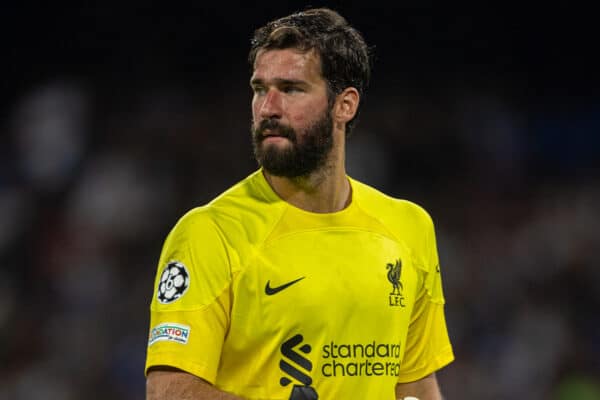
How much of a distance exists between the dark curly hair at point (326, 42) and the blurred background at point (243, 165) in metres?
5.05

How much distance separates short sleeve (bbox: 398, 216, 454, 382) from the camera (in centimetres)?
396

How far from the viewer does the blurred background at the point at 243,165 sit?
8.55m

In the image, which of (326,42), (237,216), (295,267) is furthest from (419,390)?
(326,42)

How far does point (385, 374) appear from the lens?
12.0 feet

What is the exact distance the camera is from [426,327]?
3.99 meters

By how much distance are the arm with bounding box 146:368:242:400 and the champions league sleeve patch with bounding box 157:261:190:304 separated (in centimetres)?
23

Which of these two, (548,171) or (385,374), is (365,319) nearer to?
(385,374)

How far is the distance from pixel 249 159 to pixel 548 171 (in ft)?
9.09

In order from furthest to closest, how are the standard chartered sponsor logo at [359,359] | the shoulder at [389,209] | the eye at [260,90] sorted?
the shoulder at [389,209]
the eye at [260,90]
the standard chartered sponsor logo at [359,359]

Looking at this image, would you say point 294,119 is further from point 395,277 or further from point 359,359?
point 359,359

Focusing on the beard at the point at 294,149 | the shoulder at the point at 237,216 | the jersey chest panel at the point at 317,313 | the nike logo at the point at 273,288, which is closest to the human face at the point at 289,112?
the beard at the point at 294,149

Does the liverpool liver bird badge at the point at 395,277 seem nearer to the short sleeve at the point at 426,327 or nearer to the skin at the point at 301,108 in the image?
the short sleeve at the point at 426,327

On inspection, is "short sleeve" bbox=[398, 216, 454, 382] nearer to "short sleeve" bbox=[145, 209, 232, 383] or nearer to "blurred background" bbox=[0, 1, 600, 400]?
"short sleeve" bbox=[145, 209, 232, 383]

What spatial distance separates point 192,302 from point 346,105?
93 centimetres
